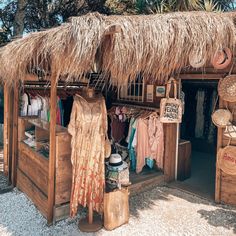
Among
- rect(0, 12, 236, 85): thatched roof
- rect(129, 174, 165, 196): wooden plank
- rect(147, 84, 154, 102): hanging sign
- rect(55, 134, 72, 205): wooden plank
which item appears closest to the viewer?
rect(0, 12, 236, 85): thatched roof

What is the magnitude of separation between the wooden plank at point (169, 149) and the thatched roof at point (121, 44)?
1.82 meters

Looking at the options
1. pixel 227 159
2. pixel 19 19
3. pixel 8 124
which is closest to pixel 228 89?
pixel 227 159

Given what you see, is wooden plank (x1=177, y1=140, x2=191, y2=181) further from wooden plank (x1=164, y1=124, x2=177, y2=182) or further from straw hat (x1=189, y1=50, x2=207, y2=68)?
straw hat (x1=189, y1=50, x2=207, y2=68)

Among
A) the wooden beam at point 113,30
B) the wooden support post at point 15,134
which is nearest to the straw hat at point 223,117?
the wooden beam at point 113,30

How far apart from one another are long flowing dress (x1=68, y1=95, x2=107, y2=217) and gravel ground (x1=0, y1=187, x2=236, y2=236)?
1.65 ft

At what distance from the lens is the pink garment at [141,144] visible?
5.48 m

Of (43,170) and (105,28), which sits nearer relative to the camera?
(105,28)

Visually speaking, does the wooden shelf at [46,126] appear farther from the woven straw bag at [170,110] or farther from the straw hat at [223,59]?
the straw hat at [223,59]

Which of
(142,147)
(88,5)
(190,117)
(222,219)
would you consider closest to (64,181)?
(142,147)

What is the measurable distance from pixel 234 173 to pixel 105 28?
10.1ft

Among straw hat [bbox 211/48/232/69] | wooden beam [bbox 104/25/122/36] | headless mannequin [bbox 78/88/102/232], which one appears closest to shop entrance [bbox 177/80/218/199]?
straw hat [bbox 211/48/232/69]

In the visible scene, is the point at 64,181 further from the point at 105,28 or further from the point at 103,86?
the point at 103,86

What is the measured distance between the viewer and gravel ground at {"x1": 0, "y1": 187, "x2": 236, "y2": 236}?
376cm

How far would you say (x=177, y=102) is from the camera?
5.09 meters
